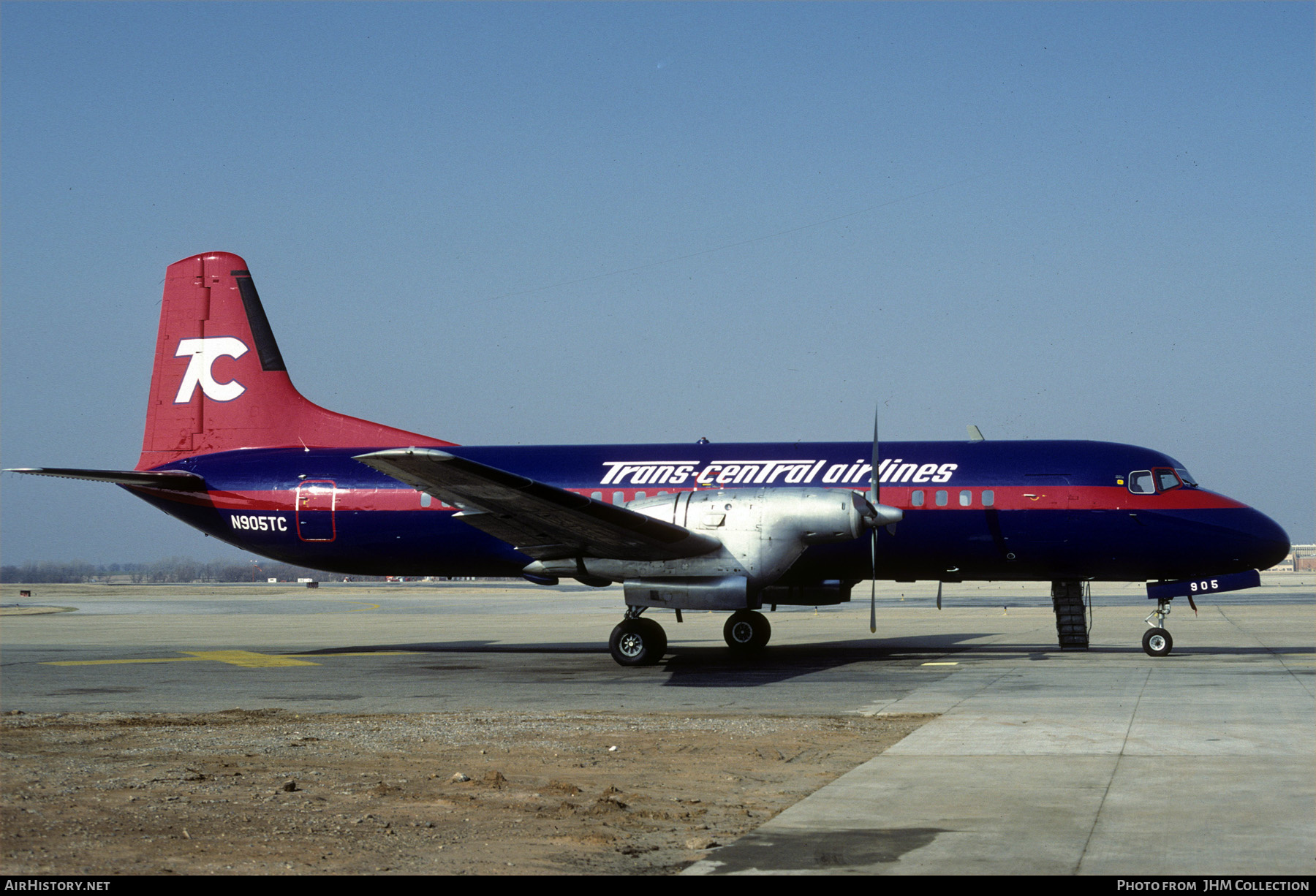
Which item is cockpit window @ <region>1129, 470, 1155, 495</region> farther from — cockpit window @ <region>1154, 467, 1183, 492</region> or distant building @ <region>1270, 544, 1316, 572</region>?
distant building @ <region>1270, 544, 1316, 572</region>

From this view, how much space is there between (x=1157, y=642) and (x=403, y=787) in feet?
52.1

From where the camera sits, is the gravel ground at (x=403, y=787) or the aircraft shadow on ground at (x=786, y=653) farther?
the aircraft shadow on ground at (x=786, y=653)

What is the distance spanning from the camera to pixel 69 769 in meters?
10.1

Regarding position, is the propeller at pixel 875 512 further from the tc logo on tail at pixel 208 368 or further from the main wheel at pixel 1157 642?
the tc logo on tail at pixel 208 368

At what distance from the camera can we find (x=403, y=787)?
9.35 meters

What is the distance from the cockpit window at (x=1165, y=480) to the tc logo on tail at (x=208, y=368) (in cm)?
1907

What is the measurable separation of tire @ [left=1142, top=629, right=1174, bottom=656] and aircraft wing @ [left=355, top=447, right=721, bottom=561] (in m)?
8.49

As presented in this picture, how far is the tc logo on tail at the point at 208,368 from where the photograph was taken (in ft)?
82.0

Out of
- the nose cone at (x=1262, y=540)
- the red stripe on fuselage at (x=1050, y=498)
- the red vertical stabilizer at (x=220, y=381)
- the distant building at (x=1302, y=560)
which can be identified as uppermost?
the red vertical stabilizer at (x=220, y=381)

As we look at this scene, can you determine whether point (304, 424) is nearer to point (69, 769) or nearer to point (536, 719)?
point (536, 719)

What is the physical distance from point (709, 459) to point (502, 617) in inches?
808

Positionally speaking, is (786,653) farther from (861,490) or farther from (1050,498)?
(1050,498)

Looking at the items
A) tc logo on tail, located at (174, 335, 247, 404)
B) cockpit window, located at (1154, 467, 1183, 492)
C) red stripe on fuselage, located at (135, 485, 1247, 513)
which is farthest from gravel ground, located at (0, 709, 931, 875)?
tc logo on tail, located at (174, 335, 247, 404)

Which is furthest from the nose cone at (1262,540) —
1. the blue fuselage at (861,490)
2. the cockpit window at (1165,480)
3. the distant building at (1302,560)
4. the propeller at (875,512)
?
the distant building at (1302,560)
